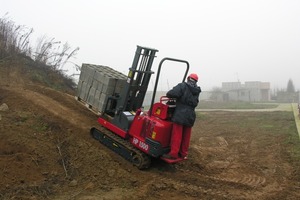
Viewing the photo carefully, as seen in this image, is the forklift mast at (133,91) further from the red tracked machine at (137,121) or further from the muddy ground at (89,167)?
the muddy ground at (89,167)

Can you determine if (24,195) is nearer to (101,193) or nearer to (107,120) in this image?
(101,193)

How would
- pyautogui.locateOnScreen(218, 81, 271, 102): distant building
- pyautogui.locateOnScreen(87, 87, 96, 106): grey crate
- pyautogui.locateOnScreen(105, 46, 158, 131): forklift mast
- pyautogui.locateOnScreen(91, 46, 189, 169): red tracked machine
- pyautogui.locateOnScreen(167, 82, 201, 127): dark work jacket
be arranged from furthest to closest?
pyautogui.locateOnScreen(218, 81, 271, 102): distant building, pyautogui.locateOnScreen(87, 87, 96, 106): grey crate, pyautogui.locateOnScreen(105, 46, 158, 131): forklift mast, pyautogui.locateOnScreen(91, 46, 189, 169): red tracked machine, pyautogui.locateOnScreen(167, 82, 201, 127): dark work jacket

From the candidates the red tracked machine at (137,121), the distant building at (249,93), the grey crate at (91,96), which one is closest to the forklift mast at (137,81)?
the red tracked machine at (137,121)

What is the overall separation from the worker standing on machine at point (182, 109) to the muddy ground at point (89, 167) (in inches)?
34.7

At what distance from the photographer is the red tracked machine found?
828 centimetres

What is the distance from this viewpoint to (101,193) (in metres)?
7.05

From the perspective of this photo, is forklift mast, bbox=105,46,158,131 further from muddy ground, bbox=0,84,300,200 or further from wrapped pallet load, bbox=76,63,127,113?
muddy ground, bbox=0,84,300,200

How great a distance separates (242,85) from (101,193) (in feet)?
224

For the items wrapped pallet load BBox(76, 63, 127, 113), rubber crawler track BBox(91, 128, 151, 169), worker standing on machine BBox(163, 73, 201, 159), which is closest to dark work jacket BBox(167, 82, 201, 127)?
worker standing on machine BBox(163, 73, 201, 159)

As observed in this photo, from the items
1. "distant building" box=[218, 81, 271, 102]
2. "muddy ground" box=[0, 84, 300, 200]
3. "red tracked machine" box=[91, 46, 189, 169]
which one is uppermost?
"distant building" box=[218, 81, 271, 102]

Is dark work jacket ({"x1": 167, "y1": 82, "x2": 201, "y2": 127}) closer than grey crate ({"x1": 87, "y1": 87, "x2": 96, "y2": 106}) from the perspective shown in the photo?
Yes

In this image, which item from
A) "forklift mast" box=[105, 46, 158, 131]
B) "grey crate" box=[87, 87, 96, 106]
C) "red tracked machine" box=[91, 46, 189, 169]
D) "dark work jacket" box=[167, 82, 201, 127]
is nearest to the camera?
"dark work jacket" box=[167, 82, 201, 127]

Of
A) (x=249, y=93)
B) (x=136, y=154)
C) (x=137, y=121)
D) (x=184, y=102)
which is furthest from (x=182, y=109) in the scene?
(x=249, y=93)

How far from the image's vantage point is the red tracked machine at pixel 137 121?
27.2ft
